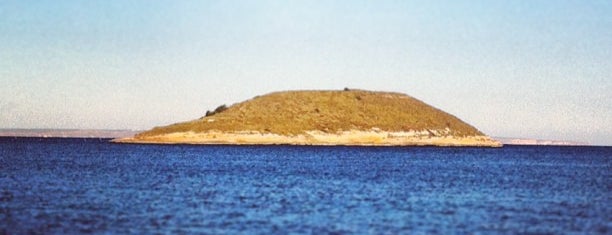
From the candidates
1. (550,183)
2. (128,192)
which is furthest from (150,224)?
(550,183)

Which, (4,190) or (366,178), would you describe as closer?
(4,190)

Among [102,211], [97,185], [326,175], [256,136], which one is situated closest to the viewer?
[102,211]

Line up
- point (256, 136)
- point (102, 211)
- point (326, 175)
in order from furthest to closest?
point (256, 136)
point (326, 175)
point (102, 211)

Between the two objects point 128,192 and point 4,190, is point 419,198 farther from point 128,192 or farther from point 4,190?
point 4,190

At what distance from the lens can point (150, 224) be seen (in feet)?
119

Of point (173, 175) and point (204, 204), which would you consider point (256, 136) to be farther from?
point (204, 204)

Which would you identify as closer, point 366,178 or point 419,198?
point 419,198

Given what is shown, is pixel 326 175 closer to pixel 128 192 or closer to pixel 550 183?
pixel 550 183

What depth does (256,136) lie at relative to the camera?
19912 cm

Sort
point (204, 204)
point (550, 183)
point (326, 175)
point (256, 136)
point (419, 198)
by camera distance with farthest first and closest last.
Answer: point (256, 136)
point (326, 175)
point (550, 183)
point (419, 198)
point (204, 204)

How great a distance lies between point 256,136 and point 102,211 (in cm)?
15807

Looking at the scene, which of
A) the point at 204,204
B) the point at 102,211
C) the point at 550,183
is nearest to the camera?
the point at 102,211

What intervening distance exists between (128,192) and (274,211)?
14385mm

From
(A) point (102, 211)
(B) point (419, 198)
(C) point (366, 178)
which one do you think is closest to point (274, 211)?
(A) point (102, 211)
